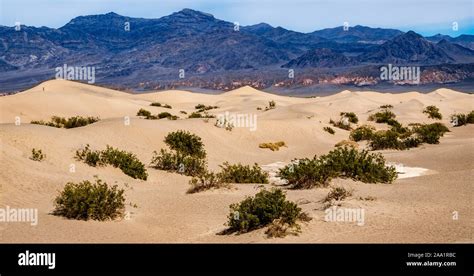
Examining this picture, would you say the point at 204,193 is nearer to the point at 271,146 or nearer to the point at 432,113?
the point at 271,146

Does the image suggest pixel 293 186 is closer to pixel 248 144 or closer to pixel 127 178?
pixel 127 178

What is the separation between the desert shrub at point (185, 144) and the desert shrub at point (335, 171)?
7433mm

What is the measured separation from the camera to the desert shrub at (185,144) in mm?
22672

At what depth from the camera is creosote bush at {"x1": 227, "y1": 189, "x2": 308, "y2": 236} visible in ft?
33.3

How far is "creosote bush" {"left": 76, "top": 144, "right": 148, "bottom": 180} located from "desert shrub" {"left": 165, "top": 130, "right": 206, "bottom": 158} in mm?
4665

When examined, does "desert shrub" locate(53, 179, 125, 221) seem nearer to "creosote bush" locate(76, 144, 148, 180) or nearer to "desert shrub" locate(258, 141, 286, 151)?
"creosote bush" locate(76, 144, 148, 180)

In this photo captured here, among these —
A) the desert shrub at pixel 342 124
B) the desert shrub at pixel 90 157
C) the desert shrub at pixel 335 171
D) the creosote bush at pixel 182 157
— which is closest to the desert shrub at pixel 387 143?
the desert shrub at pixel 335 171

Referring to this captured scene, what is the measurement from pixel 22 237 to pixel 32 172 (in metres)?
5.42

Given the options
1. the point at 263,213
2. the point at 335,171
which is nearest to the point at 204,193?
the point at 335,171

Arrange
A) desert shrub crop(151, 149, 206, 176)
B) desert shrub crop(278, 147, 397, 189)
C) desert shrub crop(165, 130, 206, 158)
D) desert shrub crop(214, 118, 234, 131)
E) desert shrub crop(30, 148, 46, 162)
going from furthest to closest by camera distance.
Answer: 1. desert shrub crop(214, 118, 234, 131)
2. desert shrub crop(165, 130, 206, 158)
3. desert shrub crop(151, 149, 206, 176)
4. desert shrub crop(30, 148, 46, 162)
5. desert shrub crop(278, 147, 397, 189)

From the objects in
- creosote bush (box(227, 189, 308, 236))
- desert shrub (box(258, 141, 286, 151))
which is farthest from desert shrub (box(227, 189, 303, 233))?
desert shrub (box(258, 141, 286, 151))

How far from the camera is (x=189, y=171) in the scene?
19016mm
